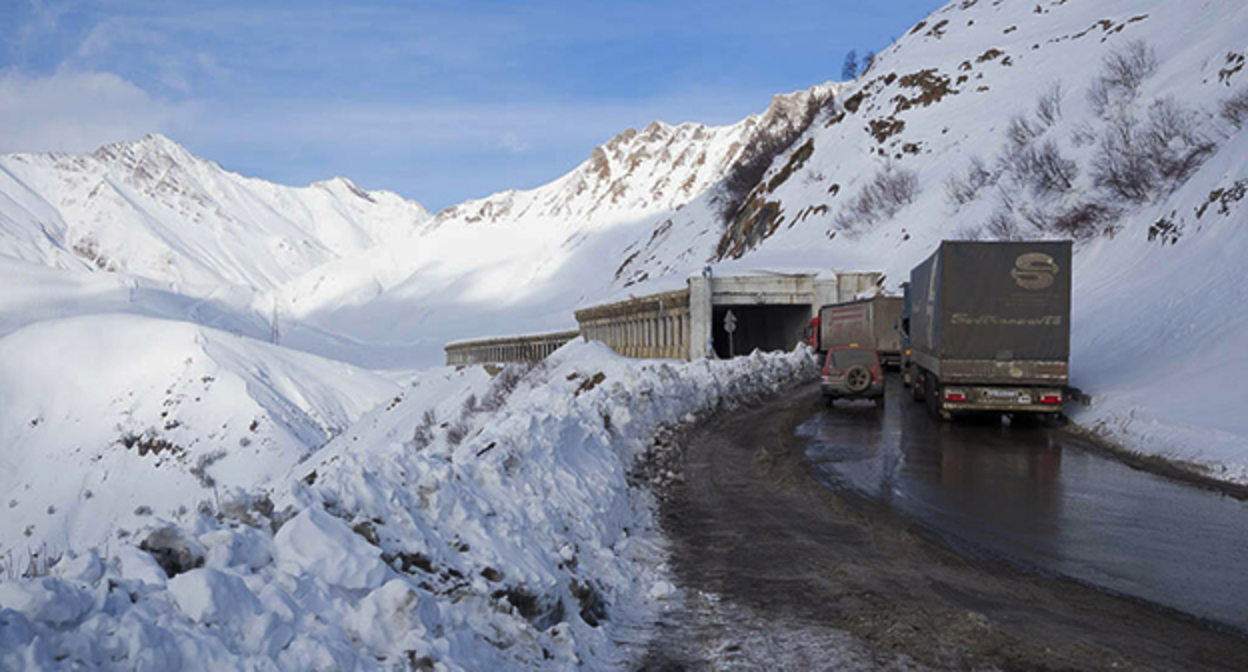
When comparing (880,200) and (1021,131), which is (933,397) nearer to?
(1021,131)

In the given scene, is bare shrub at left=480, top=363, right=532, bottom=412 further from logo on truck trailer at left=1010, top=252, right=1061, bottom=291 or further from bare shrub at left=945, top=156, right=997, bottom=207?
bare shrub at left=945, top=156, right=997, bottom=207

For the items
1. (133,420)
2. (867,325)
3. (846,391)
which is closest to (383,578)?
(846,391)

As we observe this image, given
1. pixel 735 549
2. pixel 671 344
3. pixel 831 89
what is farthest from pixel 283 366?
pixel 831 89

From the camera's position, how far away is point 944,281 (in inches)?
801

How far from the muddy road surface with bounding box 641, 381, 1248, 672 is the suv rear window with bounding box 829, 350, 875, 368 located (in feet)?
37.9

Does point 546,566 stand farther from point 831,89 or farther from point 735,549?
point 831,89

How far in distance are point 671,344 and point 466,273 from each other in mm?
143180

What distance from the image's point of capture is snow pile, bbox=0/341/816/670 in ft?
13.3

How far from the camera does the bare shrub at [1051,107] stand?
65875 millimetres

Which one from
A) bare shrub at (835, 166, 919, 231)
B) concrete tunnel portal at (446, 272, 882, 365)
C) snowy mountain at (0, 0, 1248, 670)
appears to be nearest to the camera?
snowy mountain at (0, 0, 1248, 670)

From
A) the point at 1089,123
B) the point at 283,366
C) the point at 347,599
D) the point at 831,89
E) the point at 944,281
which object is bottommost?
the point at 283,366

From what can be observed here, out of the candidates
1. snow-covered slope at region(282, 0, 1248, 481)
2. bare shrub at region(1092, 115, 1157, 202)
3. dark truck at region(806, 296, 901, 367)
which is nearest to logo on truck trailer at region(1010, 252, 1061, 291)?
snow-covered slope at region(282, 0, 1248, 481)

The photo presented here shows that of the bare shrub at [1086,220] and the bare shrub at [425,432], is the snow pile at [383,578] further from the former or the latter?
the bare shrub at [1086,220]

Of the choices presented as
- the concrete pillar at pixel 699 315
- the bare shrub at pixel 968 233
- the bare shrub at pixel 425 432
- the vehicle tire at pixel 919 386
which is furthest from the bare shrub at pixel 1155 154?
the bare shrub at pixel 425 432
